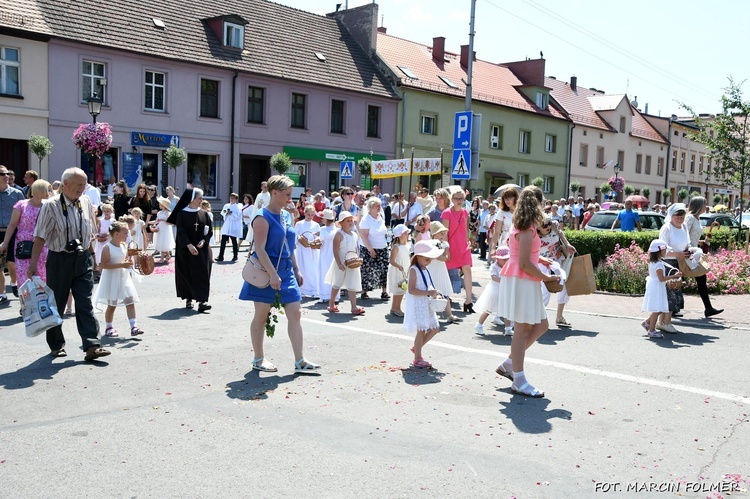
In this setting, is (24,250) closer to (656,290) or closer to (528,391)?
(528,391)

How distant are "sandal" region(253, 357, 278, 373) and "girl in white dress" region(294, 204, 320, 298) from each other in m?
5.23

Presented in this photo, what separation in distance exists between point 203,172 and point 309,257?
1945cm

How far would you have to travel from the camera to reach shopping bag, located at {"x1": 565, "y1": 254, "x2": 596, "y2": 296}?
9938 millimetres

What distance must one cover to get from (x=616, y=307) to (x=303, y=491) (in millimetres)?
9106

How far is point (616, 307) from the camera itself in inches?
476

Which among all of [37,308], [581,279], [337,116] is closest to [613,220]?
[581,279]

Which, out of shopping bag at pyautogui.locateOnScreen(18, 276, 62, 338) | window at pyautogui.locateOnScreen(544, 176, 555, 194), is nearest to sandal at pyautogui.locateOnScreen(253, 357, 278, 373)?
shopping bag at pyautogui.locateOnScreen(18, 276, 62, 338)

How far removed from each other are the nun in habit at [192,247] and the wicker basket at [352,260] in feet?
6.69

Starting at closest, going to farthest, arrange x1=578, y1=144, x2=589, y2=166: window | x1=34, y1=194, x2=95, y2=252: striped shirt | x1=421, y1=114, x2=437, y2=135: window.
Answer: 1. x1=34, y1=194, x2=95, y2=252: striped shirt
2. x1=421, y1=114, x2=437, y2=135: window
3. x1=578, y1=144, x2=589, y2=166: window

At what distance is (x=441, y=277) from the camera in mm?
10086

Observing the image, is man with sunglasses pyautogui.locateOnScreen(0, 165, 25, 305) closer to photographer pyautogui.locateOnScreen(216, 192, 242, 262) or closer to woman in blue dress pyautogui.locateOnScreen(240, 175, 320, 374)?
woman in blue dress pyautogui.locateOnScreen(240, 175, 320, 374)

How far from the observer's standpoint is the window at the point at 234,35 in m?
A: 31.1

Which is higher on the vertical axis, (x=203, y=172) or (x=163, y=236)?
(x=203, y=172)

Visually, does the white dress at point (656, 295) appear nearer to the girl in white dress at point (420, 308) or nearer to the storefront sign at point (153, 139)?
the girl in white dress at point (420, 308)
